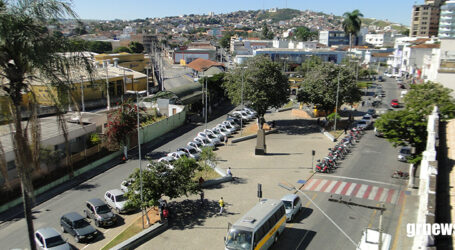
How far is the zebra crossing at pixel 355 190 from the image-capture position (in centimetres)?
2392

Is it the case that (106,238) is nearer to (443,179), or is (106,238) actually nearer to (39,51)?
(39,51)

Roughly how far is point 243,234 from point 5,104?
432 inches

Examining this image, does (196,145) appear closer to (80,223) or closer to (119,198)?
(119,198)

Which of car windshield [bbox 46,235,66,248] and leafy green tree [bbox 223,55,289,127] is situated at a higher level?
leafy green tree [bbox 223,55,289,127]

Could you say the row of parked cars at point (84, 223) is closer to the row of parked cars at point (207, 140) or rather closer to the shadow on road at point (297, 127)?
the row of parked cars at point (207, 140)

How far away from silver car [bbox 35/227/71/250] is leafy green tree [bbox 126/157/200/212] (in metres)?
3.71

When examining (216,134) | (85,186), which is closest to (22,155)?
(85,186)

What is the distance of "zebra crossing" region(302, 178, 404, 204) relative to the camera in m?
23.9

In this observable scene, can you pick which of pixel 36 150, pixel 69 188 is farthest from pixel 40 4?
pixel 69 188

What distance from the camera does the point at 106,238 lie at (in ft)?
63.2

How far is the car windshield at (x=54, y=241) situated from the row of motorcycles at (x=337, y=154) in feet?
63.6

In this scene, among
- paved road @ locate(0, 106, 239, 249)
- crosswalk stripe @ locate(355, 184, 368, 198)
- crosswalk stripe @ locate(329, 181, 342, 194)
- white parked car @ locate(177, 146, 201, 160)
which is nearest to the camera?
paved road @ locate(0, 106, 239, 249)

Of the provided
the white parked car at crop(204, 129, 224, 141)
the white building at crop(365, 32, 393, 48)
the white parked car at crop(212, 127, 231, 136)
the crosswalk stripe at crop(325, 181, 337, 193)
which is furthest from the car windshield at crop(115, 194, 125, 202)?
the white building at crop(365, 32, 393, 48)

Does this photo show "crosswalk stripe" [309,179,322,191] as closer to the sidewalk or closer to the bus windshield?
the sidewalk
